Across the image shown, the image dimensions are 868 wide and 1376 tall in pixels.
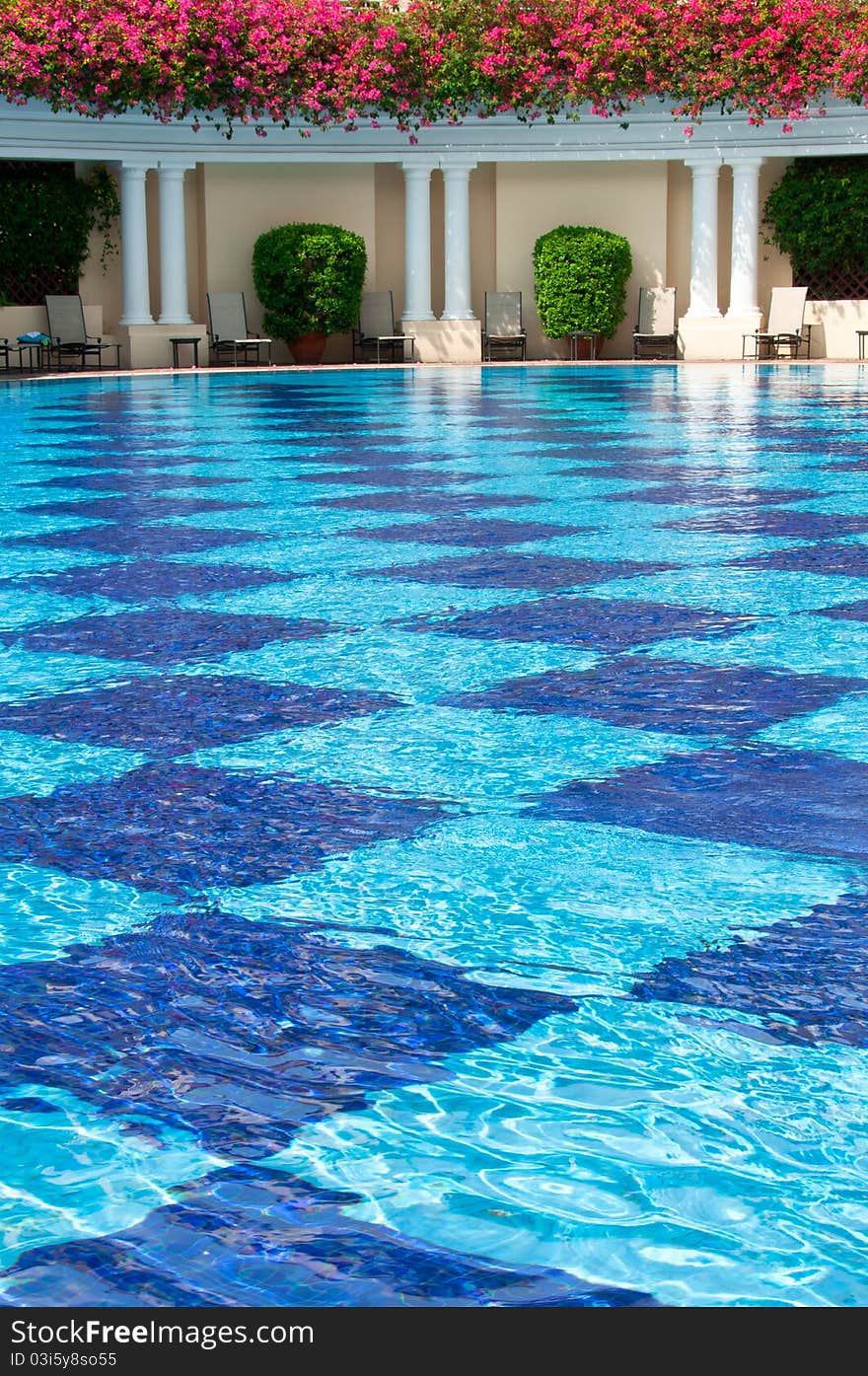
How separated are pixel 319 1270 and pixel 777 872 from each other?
152 cm

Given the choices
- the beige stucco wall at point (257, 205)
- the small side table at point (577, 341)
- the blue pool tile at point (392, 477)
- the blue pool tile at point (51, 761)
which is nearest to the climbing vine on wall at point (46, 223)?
the beige stucco wall at point (257, 205)

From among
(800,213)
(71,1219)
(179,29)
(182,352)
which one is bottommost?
(71,1219)

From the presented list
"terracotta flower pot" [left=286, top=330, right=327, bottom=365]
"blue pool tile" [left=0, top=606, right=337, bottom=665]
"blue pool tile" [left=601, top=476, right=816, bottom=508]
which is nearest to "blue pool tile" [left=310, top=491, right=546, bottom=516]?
"blue pool tile" [left=601, top=476, right=816, bottom=508]

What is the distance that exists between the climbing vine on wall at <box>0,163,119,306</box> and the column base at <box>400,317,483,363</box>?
5006mm

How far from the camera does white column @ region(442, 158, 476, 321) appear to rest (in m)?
27.8

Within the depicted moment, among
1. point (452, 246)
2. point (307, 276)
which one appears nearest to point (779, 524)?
point (307, 276)

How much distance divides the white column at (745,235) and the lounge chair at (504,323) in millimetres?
3346

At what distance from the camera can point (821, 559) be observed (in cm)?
691

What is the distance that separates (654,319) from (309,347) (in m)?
5.51

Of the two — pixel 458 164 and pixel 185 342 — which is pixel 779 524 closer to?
pixel 185 342

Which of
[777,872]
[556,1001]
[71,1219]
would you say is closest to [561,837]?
[777,872]

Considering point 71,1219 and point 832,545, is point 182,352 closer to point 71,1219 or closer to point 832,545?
point 832,545
